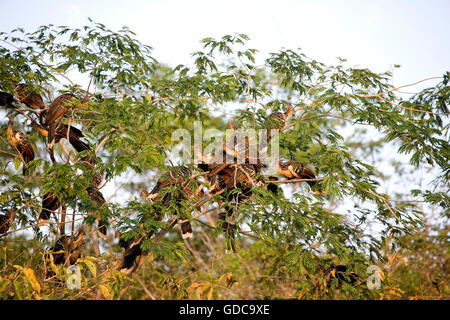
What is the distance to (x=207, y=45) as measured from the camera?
4.06 metres

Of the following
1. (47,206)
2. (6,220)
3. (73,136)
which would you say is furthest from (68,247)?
(73,136)

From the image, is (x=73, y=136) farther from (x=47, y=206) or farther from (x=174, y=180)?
(x=174, y=180)

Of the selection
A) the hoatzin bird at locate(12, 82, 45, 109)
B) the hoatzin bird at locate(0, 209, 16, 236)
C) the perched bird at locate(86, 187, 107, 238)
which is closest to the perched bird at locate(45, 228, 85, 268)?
the perched bird at locate(86, 187, 107, 238)

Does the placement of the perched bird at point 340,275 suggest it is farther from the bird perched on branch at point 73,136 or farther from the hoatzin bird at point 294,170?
the bird perched on branch at point 73,136

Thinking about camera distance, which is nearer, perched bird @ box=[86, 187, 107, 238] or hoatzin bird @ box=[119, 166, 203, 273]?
hoatzin bird @ box=[119, 166, 203, 273]

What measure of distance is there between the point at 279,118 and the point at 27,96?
209cm

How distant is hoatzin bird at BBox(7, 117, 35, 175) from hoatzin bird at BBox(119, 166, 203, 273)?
43.7 inches

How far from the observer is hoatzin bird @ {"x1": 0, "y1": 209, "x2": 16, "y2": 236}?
3412mm

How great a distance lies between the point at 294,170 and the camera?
11.4ft

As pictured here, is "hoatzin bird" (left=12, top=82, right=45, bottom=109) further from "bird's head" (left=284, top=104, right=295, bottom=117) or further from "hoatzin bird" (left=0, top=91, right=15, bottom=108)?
"bird's head" (left=284, top=104, right=295, bottom=117)

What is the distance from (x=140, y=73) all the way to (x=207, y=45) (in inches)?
27.6

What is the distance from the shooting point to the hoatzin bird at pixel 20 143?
370 centimetres
